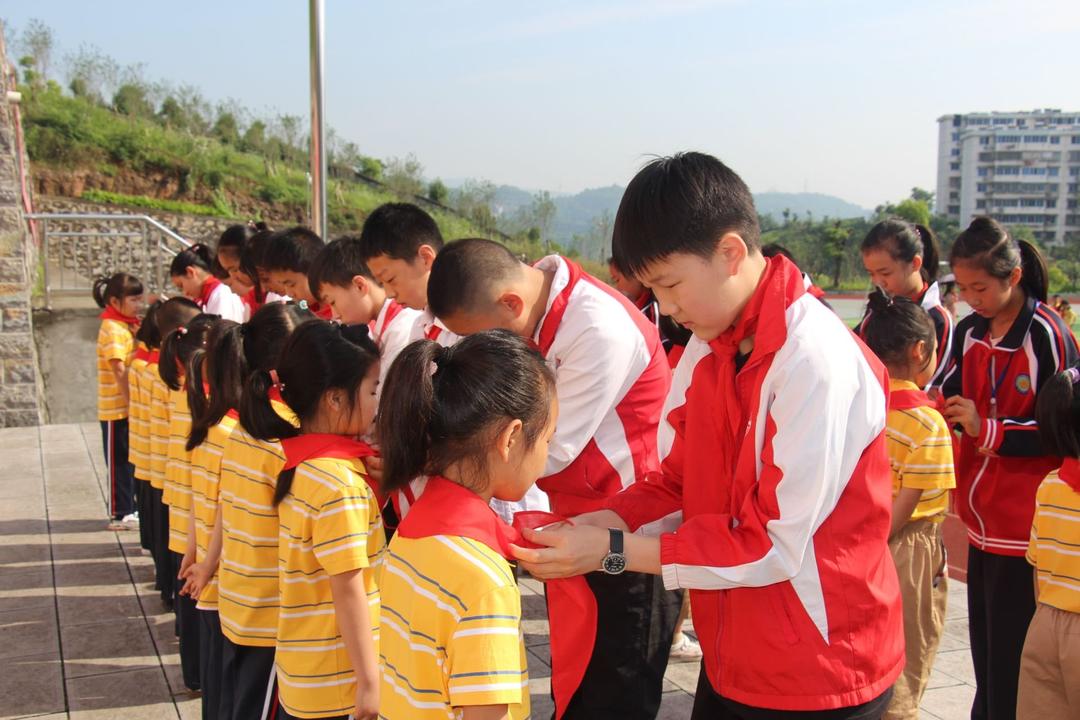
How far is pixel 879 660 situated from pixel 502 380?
836 mm

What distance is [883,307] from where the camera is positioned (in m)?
2.98

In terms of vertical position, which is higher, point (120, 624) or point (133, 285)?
point (133, 285)

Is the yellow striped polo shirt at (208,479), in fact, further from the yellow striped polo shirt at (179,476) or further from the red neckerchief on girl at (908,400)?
the red neckerchief on girl at (908,400)

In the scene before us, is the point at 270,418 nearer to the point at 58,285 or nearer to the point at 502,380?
the point at 502,380

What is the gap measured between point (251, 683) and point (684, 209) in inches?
72.3

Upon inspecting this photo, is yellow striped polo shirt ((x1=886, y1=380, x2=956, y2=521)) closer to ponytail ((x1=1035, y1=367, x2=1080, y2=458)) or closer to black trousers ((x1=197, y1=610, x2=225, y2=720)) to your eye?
ponytail ((x1=1035, y1=367, x2=1080, y2=458))

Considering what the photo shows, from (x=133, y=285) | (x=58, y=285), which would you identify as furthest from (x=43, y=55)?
(x=133, y=285)

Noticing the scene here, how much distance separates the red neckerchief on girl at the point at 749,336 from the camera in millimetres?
1577

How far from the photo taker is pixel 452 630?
1518mm

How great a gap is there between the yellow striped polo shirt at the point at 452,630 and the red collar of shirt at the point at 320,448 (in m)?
0.67

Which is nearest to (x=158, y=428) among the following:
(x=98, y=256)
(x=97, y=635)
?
(x=97, y=635)

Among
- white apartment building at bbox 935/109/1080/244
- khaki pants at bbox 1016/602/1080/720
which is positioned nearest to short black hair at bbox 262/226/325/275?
khaki pants at bbox 1016/602/1080/720

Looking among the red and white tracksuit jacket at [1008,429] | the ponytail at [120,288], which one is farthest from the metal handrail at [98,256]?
the red and white tracksuit jacket at [1008,429]

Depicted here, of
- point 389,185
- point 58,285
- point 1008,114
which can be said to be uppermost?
point 1008,114
